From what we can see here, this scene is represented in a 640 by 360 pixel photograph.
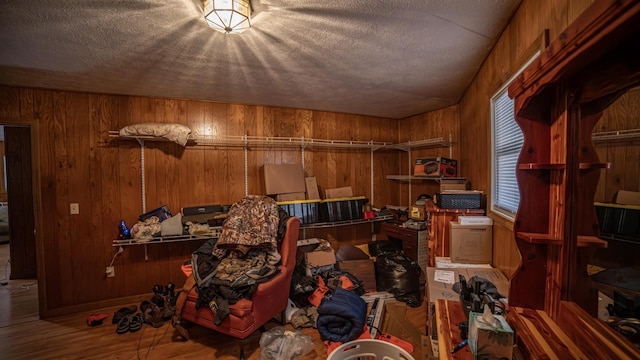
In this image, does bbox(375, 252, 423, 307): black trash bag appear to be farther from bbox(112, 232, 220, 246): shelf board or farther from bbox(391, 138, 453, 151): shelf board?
bbox(112, 232, 220, 246): shelf board

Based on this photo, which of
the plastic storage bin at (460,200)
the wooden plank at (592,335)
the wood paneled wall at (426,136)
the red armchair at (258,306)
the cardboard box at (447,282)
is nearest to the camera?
the wooden plank at (592,335)

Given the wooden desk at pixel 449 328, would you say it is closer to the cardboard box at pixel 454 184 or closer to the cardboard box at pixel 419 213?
the cardboard box at pixel 454 184

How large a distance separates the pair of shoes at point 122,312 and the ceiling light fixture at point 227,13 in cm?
288

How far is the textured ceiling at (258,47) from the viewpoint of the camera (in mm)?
1433

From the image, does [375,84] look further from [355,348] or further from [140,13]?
[355,348]

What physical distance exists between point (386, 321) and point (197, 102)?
10.6 ft

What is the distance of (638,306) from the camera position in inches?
24.3

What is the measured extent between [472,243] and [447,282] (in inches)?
17.6

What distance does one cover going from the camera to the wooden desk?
0.94 m

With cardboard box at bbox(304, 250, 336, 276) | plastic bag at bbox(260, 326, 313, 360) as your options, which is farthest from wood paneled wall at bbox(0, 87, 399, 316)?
plastic bag at bbox(260, 326, 313, 360)

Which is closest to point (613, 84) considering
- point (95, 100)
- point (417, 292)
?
point (417, 292)

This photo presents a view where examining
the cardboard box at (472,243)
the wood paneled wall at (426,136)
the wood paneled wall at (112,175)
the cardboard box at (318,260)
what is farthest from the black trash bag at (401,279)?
the wood paneled wall at (112,175)

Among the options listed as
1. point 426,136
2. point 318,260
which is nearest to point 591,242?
point 318,260

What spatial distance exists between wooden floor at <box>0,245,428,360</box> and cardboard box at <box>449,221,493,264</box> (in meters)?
0.84
